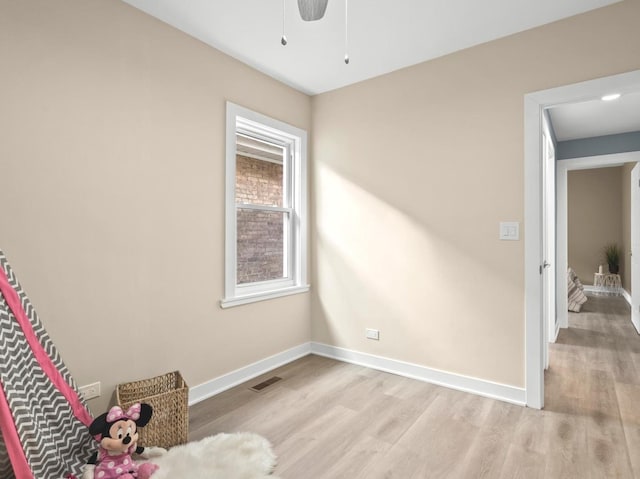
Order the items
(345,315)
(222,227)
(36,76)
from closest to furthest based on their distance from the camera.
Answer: (36,76) < (222,227) < (345,315)

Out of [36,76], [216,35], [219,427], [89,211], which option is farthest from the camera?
[216,35]

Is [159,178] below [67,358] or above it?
above

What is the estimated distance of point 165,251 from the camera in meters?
2.48

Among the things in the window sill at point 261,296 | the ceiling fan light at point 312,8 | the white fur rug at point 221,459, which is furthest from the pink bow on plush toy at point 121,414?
the ceiling fan light at point 312,8

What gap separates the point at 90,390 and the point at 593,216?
8840 millimetres

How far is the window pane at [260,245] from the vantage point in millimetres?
3143

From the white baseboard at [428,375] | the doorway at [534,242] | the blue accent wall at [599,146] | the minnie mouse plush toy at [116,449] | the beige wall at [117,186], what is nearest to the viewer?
the minnie mouse plush toy at [116,449]

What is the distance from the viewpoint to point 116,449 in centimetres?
168

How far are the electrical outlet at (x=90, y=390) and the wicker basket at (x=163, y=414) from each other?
106 millimetres

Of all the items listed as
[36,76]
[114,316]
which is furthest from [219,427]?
[36,76]

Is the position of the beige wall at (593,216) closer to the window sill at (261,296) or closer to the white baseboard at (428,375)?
the white baseboard at (428,375)

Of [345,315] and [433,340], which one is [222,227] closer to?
[345,315]

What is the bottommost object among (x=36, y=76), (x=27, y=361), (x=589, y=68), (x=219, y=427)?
(x=219, y=427)

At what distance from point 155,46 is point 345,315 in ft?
8.69
